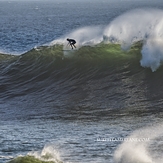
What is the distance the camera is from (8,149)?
11766mm

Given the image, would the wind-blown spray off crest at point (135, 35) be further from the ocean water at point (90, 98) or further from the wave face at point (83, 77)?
the wave face at point (83, 77)

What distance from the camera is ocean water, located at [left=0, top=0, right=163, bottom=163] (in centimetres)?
1145

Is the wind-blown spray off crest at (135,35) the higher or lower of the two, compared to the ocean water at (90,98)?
higher

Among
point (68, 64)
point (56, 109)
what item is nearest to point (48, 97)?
point (56, 109)

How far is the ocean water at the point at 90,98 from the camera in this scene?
37.6ft

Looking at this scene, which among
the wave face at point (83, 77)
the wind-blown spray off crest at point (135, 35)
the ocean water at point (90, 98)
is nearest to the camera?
the ocean water at point (90, 98)

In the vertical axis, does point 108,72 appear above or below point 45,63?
below

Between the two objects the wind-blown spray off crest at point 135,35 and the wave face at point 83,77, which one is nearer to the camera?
the wave face at point 83,77

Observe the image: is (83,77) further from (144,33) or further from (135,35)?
(144,33)

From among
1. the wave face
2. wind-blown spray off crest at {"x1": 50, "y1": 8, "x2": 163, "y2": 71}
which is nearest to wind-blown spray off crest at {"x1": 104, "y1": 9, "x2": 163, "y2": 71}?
wind-blown spray off crest at {"x1": 50, "y1": 8, "x2": 163, "y2": 71}

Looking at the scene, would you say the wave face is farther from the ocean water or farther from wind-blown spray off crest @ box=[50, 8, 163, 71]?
wind-blown spray off crest @ box=[50, 8, 163, 71]

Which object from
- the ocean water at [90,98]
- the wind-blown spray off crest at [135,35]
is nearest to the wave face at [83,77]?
the ocean water at [90,98]

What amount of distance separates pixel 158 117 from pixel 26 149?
13.1ft

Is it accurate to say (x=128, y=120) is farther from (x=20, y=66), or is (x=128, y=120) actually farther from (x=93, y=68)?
(x=20, y=66)
